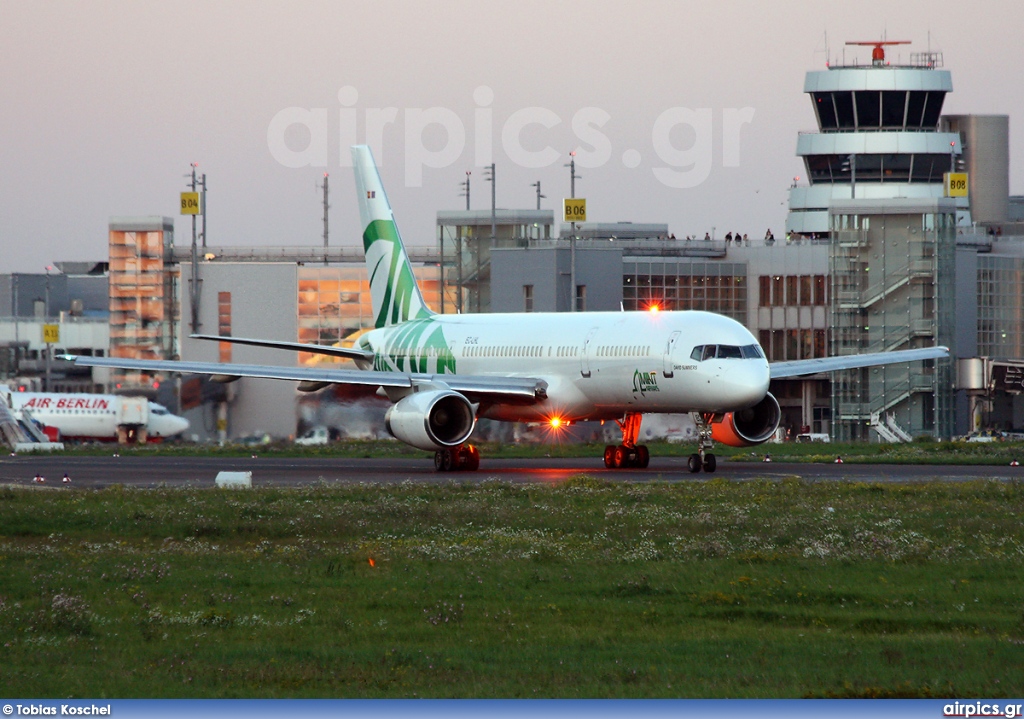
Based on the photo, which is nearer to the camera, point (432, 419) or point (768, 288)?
point (432, 419)

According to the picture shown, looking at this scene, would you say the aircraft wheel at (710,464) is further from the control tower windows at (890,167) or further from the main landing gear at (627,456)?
the control tower windows at (890,167)

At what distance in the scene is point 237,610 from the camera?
15117mm

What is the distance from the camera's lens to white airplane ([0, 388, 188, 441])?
73.0 metres

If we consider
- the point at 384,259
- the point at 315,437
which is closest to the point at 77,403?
the point at 315,437

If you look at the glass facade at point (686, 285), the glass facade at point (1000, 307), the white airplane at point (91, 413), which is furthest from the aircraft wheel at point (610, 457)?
the glass facade at point (1000, 307)

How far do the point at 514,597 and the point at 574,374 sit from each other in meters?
24.3

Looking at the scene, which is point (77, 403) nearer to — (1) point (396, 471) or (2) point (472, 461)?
(1) point (396, 471)

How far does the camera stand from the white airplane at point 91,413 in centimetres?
7300

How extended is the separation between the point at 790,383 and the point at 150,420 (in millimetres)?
39610

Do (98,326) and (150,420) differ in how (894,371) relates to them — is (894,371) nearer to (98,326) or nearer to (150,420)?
(150,420)

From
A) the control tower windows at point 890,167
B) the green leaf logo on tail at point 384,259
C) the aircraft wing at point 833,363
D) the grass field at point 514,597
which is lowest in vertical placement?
the grass field at point 514,597

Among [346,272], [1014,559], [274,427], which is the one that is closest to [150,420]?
[274,427]

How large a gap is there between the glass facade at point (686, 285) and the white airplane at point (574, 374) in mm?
46963

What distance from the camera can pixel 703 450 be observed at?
37.6 meters
